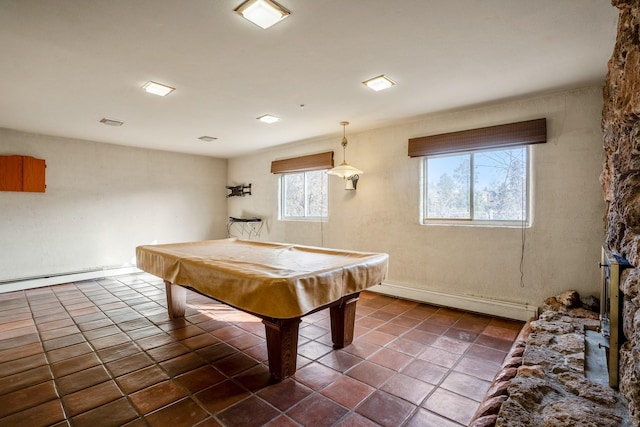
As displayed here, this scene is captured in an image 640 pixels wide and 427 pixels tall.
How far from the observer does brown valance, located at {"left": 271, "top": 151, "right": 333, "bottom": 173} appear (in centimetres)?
496

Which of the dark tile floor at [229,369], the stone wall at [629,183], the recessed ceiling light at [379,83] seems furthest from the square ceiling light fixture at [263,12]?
the dark tile floor at [229,369]

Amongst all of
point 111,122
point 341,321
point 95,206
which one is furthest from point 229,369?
point 95,206

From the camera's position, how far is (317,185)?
5355 mm

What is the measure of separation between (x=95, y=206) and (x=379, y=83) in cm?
530

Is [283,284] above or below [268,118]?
below

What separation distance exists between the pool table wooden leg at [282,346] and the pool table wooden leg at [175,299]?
5.45ft

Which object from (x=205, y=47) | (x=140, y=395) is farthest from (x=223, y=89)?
(x=140, y=395)

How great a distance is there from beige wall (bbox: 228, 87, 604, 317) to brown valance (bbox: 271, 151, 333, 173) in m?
0.15

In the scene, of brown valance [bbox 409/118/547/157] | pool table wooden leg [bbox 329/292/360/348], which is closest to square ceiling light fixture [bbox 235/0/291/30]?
pool table wooden leg [bbox 329/292/360/348]

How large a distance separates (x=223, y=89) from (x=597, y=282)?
416cm

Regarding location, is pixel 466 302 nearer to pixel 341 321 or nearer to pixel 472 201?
pixel 472 201

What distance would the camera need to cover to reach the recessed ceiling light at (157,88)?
2.89 meters

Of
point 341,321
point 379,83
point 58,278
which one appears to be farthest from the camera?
point 58,278

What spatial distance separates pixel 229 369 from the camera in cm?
231
